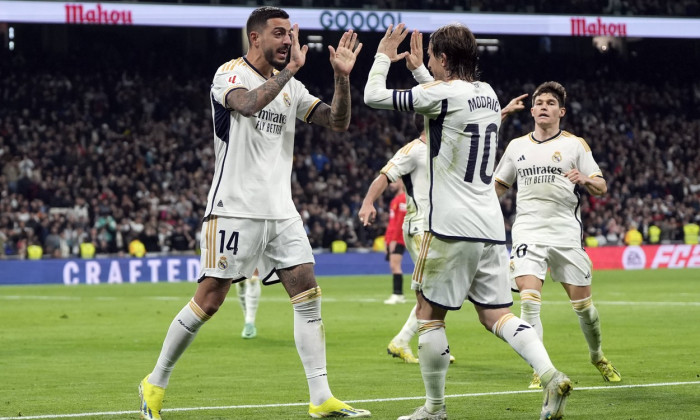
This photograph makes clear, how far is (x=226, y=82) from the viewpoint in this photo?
24.7 ft

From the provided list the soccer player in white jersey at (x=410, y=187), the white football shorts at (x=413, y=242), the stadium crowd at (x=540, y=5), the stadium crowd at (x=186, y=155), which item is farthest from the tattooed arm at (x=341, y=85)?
the stadium crowd at (x=540, y=5)

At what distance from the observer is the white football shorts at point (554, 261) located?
9906 millimetres

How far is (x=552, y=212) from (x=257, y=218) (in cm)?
336

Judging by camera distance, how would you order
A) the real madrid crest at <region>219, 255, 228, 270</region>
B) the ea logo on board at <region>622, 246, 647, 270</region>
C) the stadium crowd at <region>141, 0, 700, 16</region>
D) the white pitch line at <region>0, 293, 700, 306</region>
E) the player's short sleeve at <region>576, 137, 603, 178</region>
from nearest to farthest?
the real madrid crest at <region>219, 255, 228, 270</region> < the player's short sleeve at <region>576, 137, 603, 178</region> < the white pitch line at <region>0, 293, 700, 306</region> < the ea logo on board at <region>622, 246, 647, 270</region> < the stadium crowd at <region>141, 0, 700, 16</region>

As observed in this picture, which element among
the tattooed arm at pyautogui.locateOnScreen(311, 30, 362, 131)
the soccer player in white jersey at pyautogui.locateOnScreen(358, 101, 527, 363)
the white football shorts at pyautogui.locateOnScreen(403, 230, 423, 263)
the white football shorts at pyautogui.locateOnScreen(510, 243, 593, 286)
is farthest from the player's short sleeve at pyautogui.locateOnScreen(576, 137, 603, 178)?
the tattooed arm at pyautogui.locateOnScreen(311, 30, 362, 131)

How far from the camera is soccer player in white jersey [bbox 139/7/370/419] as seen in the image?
7.55 m

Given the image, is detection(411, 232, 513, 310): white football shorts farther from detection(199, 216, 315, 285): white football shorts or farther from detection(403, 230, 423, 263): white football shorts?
detection(403, 230, 423, 263): white football shorts

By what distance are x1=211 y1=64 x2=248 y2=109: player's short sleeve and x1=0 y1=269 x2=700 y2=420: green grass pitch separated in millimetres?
2078

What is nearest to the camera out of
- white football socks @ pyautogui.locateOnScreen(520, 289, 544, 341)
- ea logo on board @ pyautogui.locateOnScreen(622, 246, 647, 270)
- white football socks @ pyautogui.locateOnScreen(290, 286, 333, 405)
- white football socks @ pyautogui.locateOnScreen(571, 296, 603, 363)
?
white football socks @ pyautogui.locateOnScreen(290, 286, 333, 405)

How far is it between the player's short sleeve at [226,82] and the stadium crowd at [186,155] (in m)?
24.1

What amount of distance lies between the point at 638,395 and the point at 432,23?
30.6 metres

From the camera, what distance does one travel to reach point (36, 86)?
38188mm

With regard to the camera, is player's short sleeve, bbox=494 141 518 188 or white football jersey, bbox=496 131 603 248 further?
player's short sleeve, bbox=494 141 518 188

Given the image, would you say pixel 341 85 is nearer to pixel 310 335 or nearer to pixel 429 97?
pixel 429 97
